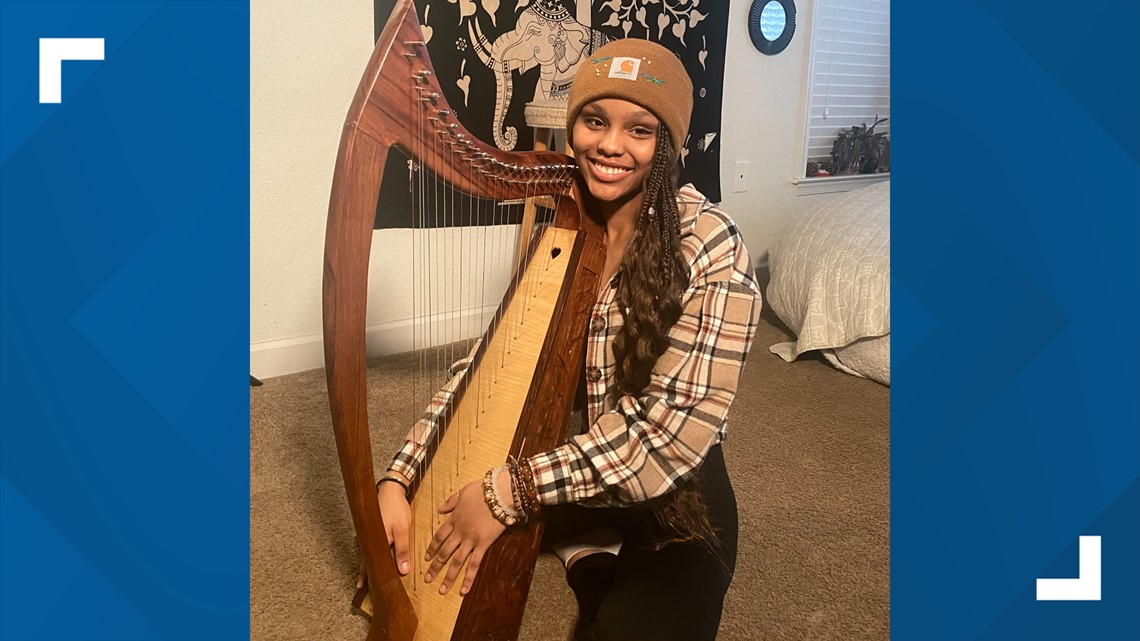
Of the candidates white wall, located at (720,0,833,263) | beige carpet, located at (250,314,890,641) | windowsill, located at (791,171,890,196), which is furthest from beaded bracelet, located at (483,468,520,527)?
windowsill, located at (791,171,890,196)

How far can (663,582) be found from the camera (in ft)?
3.67

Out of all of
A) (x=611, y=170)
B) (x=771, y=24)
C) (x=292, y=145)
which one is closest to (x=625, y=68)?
(x=611, y=170)

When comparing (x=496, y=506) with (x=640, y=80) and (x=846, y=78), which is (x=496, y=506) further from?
(x=846, y=78)

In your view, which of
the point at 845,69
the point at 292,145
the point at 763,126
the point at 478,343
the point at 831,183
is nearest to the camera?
the point at 478,343

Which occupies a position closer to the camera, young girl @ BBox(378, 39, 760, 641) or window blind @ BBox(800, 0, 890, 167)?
young girl @ BBox(378, 39, 760, 641)

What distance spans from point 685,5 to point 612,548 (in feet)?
6.76

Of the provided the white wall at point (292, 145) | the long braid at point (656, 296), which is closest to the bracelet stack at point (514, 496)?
the long braid at point (656, 296)

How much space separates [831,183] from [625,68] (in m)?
2.76

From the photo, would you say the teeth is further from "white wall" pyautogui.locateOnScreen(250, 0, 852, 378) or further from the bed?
the bed

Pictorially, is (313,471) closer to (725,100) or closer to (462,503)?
(462,503)

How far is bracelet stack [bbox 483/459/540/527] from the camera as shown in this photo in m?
1.04

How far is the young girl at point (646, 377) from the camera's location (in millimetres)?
1063

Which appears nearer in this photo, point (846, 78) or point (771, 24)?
point (771, 24)

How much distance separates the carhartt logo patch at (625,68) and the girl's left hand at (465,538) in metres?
0.56
